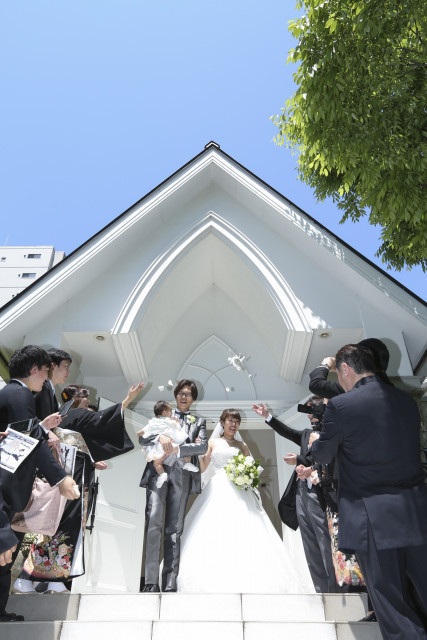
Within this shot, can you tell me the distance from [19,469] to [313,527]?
2999 mm

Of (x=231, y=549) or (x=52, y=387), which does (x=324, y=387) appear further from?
(x=52, y=387)

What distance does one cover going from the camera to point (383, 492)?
2697 mm

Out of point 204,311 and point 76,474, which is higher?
point 204,311

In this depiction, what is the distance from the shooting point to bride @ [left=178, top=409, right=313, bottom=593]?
433 cm

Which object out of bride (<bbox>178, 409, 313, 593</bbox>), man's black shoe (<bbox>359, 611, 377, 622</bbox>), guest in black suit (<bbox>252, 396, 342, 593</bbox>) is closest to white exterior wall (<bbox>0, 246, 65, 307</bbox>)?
bride (<bbox>178, 409, 313, 593</bbox>)

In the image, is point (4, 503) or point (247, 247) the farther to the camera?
point (247, 247)

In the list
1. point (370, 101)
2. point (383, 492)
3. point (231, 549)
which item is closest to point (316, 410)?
point (383, 492)

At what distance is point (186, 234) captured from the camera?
7238 millimetres

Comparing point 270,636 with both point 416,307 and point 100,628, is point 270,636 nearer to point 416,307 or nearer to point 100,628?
point 100,628

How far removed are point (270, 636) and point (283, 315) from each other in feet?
13.8

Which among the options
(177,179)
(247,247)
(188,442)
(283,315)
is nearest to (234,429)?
(188,442)

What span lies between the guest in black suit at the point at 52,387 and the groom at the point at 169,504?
1.27 meters

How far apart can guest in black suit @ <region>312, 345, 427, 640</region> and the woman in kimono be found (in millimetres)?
2133

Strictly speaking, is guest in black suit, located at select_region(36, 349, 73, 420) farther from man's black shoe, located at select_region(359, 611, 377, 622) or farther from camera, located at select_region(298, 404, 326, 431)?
man's black shoe, located at select_region(359, 611, 377, 622)
